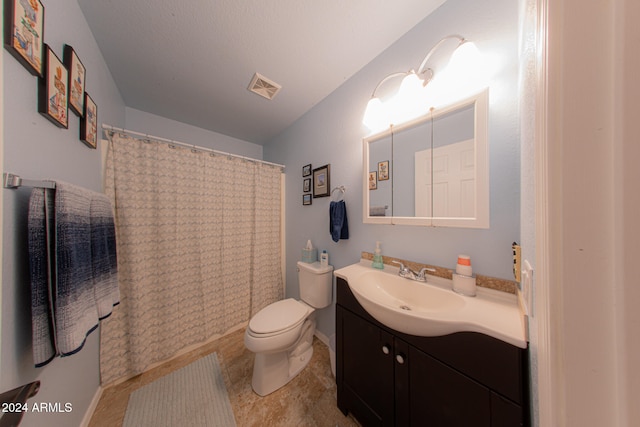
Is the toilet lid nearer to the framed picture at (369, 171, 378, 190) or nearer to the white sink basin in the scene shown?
the white sink basin

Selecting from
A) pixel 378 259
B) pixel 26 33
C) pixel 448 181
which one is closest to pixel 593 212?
pixel 448 181

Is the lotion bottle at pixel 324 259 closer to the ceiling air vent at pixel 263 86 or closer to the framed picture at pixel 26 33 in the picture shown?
the ceiling air vent at pixel 263 86

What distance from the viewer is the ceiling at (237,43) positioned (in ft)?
3.16

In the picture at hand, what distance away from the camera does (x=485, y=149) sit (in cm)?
81

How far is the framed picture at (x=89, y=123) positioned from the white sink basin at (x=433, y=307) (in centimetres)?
157

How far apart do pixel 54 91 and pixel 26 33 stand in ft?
0.67

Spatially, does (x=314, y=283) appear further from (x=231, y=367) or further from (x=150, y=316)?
(x=150, y=316)

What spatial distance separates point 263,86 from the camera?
4.81 feet

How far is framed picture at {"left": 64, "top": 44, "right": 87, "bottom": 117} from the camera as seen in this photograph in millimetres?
837

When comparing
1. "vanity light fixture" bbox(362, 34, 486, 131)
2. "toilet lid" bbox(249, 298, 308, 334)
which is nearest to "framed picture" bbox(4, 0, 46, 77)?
"vanity light fixture" bbox(362, 34, 486, 131)

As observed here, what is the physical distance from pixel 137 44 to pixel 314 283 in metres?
1.98

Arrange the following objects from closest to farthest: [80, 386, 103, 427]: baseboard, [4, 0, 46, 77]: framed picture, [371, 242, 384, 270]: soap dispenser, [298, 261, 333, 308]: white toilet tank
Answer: [4, 0, 46, 77]: framed picture → [80, 386, 103, 427]: baseboard → [371, 242, 384, 270]: soap dispenser → [298, 261, 333, 308]: white toilet tank

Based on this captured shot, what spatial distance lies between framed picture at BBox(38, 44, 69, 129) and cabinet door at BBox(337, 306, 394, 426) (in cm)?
153

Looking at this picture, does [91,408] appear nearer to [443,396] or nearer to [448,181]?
[443,396]
